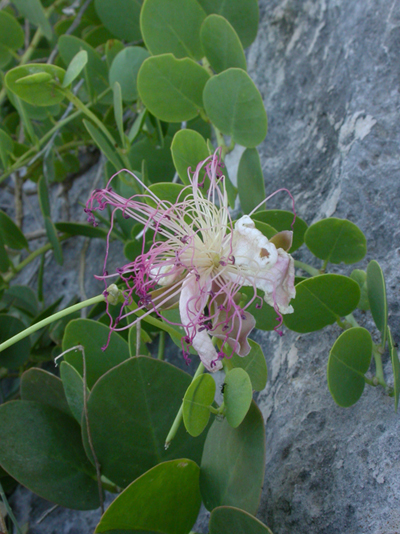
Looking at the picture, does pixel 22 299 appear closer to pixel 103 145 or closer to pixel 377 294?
pixel 103 145

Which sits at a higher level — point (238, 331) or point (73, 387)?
point (238, 331)

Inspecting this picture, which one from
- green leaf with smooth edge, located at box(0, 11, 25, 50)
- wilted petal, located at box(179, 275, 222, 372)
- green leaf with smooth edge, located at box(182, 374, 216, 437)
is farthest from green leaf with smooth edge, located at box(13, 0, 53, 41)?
green leaf with smooth edge, located at box(182, 374, 216, 437)

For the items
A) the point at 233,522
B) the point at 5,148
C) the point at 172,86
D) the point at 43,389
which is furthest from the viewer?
the point at 5,148

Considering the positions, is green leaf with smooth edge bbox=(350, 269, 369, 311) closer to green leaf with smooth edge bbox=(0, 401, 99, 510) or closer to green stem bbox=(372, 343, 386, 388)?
green stem bbox=(372, 343, 386, 388)

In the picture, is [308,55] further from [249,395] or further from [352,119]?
[249,395]

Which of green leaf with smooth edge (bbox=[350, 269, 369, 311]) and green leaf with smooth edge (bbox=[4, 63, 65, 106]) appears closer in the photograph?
green leaf with smooth edge (bbox=[350, 269, 369, 311])

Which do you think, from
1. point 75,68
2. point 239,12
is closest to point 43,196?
point 75,68
